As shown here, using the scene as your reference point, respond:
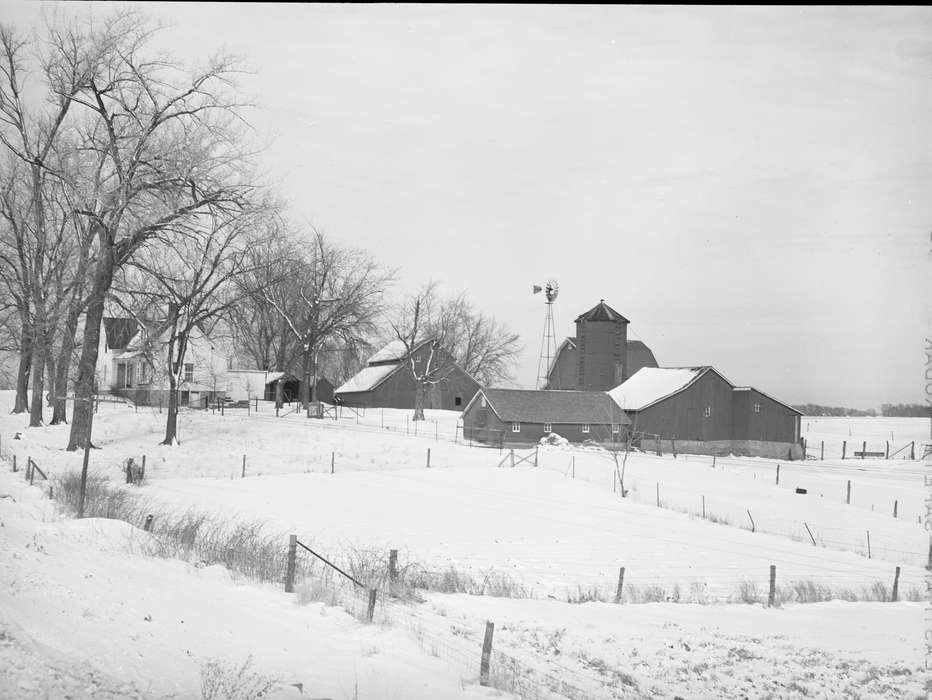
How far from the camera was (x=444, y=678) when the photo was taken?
31.4ft

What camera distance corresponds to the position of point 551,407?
165 ft

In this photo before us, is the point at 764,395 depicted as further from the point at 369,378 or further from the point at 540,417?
the point at 369,378

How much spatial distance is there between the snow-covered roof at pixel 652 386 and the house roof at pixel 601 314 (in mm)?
8931

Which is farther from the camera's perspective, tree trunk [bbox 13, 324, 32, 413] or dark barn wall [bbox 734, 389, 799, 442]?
dark barn wall [bbox 734, 389, 799, 442]

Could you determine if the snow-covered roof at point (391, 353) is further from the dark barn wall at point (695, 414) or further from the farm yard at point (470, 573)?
the farm yard at point (470, 573)

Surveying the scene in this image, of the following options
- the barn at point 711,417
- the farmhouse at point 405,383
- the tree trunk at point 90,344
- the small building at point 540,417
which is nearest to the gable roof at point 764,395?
the barn at point 711,417

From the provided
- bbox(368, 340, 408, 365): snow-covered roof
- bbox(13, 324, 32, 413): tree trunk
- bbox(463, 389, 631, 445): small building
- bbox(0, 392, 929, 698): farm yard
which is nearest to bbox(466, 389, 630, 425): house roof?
bbox(463, 389, 631, 445): small building

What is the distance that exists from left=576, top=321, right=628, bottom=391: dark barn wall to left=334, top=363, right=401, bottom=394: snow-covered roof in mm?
15586

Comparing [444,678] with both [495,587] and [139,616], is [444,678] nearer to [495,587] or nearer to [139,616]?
[139,616]

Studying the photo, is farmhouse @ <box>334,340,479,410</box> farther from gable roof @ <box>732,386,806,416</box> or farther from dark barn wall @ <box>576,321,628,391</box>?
→ gable roof @ <box>732,386,806,416</box>

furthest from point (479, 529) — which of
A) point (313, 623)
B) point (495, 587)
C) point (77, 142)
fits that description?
point (77, 142)

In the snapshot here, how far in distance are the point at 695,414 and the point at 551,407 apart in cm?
1063

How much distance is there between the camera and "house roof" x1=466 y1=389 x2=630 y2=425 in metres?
49.1

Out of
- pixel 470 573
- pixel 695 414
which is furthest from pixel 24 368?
pixel 695 414
